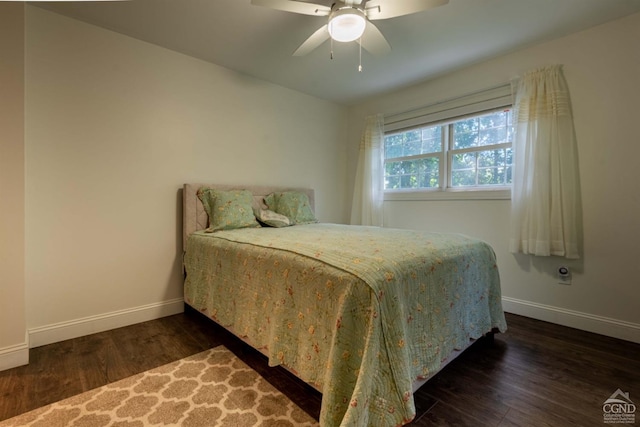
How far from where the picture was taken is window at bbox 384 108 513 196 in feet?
9.57

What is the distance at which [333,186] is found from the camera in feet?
14.0

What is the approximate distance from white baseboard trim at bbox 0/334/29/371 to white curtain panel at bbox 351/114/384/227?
3.33m

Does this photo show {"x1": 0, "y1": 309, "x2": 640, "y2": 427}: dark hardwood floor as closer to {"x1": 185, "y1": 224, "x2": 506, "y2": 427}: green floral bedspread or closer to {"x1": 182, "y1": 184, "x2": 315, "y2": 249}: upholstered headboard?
{"x1": 185, "y1": 224, "x2": 506, "y2": 427}: green floral bedspread

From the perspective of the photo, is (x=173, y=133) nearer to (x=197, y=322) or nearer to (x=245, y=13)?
(x=245, y=13)

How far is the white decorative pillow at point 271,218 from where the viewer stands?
9.52ft

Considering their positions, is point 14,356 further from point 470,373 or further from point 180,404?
point 470,373

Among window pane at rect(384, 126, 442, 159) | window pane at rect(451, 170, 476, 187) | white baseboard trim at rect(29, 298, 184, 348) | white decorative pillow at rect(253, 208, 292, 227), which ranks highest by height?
window pane at rect(384, 126, 442, 159)

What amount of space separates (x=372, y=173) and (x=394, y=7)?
7.42 ft

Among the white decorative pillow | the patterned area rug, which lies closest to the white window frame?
the white decorative pillow

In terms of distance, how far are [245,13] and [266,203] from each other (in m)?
1.80

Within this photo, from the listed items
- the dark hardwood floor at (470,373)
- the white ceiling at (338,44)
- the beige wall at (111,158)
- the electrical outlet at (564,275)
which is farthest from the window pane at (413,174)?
the beige wall at (111,158)

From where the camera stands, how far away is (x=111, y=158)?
240 centimetres

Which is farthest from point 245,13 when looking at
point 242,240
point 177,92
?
point 242,240

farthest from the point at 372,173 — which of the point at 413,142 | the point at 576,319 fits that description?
the point at 576,319
